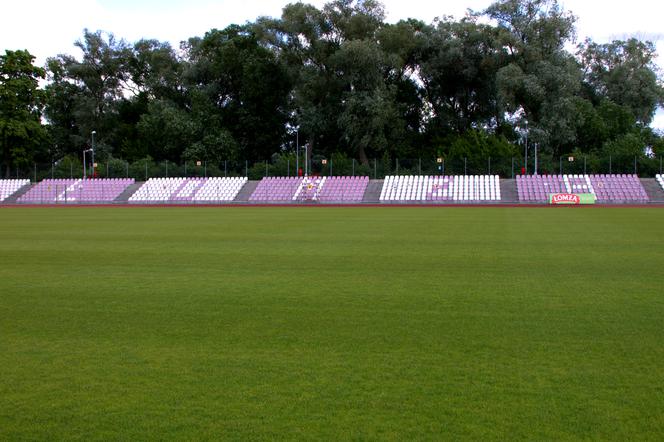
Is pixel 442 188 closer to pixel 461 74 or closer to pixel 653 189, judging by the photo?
pixel 653 189

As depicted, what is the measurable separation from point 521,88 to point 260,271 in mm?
47645

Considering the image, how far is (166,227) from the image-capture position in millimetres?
19422

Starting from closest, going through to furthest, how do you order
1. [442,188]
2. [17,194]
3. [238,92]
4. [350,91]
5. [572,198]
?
[572,198], [442,188], [17,194], [350,91], [238,92]

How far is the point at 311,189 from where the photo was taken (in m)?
48.1

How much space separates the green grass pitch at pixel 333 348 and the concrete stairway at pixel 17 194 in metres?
44.4

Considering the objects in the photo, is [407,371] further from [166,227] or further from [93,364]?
[166,227]

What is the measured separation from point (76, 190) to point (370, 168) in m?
25.2

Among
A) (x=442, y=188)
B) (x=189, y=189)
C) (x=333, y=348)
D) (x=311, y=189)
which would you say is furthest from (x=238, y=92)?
(x=333, y=348)

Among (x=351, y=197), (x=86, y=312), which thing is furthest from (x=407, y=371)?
(x=351, y=197)

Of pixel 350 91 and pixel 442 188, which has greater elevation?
pixel 350 91

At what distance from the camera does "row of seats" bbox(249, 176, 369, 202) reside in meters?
46.5

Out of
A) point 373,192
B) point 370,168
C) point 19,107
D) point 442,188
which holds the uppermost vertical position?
point 19,107

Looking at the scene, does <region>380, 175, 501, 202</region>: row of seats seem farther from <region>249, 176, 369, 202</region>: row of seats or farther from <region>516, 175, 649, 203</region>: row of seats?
<region>249, 176, 369, 202</region>: row of seats

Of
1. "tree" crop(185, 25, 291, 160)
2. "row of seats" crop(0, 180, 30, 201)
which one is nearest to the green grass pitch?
"row of seats" crop(0, 180, 30, 201)
